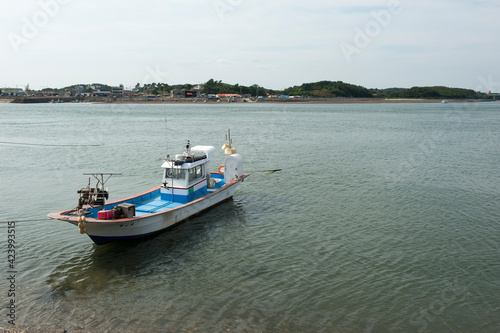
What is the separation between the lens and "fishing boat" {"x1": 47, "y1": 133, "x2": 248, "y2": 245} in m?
15.6

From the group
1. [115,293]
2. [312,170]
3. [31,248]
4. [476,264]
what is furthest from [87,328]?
[312,170]

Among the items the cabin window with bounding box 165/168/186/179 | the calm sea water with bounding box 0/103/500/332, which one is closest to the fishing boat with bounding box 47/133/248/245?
the cabin window with bounding box 165/168/186/179

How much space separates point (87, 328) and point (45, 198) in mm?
14923

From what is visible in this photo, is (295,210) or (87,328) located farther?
(295,210)

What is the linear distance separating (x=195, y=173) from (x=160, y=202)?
2504mm

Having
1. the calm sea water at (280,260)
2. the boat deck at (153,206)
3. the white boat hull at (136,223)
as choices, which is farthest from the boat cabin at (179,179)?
the calm sea water at (280,260)

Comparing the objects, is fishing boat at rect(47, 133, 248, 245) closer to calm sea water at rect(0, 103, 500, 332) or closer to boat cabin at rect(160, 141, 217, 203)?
boat cabin at rect(160, 141, 217, 203)

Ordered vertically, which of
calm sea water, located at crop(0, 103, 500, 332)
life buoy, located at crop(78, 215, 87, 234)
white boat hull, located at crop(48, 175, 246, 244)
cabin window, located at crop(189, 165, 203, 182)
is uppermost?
cabin window, located at crop(189, 165, 203, 182)

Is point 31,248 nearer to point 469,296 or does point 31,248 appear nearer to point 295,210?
point 295,210

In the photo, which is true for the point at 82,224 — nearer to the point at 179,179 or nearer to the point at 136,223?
the point at 136,223

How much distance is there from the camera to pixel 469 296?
42.5 ft

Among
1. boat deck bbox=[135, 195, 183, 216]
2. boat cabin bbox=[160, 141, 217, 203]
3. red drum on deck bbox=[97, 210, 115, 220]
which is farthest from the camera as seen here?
boat cabin bbox=[160, 141, 217, 203]

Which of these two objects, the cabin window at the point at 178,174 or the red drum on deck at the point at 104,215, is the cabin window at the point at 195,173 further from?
the red drum on deck at the point at 104,215

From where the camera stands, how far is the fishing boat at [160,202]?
615 inches
